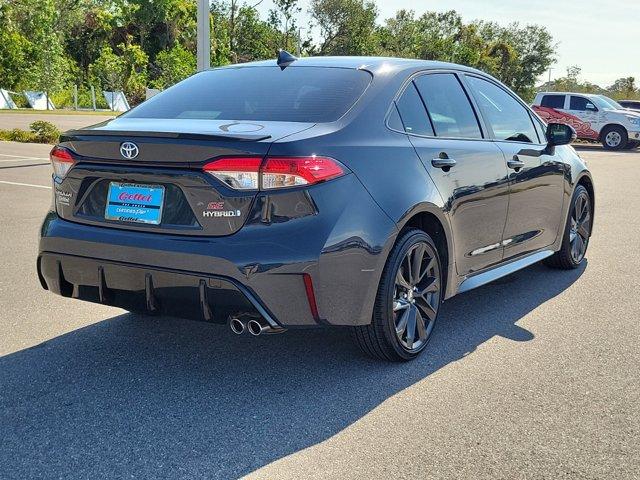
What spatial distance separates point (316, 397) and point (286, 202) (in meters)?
0.96

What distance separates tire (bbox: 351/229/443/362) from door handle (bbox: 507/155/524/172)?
111cm

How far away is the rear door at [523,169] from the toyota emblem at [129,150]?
2409mm

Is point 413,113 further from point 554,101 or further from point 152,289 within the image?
point 554,101

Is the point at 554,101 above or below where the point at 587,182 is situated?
below

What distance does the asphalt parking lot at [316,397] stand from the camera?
2.91 metres

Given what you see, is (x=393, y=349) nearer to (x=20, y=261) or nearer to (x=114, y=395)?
(x=114, y=395)

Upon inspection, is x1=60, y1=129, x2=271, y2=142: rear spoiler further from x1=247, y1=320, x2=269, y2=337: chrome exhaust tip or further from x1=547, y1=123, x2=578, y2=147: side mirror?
x1=547, y1=123, x2=578, y2=147: side mirror

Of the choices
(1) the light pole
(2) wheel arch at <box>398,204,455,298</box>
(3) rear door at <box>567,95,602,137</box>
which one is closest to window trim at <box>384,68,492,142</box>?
(2) wheel arch at <box>398,204,455,298</box>

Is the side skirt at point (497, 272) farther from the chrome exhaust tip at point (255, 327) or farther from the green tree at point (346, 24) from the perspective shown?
the green tree at point (346, 24)

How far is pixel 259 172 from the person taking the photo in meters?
3.31

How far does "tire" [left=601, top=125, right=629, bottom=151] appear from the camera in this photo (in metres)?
24.4

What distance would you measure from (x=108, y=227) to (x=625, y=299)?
3.83 metres

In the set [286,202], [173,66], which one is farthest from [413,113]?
[173,66]

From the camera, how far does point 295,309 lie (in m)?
3.40
